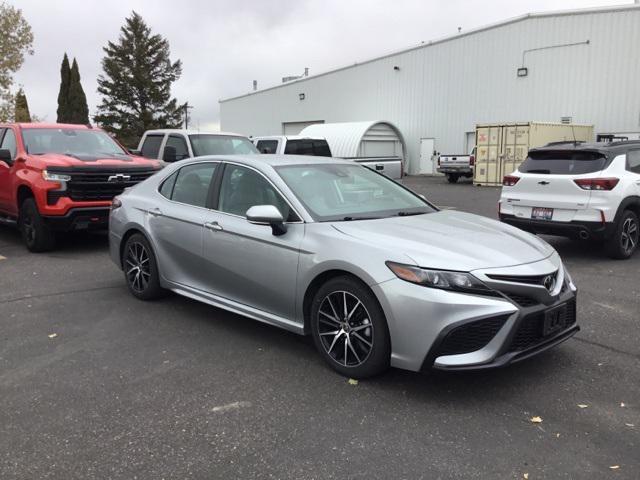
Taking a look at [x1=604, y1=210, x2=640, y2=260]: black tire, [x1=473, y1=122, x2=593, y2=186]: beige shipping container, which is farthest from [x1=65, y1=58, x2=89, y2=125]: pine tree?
[x1=604, y1=210, x2=640, y2=260]: black tire

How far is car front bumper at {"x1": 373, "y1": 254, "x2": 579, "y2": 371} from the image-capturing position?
3.35 m

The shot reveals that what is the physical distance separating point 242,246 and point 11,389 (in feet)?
6.19

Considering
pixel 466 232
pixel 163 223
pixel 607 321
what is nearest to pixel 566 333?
pixel 466 232

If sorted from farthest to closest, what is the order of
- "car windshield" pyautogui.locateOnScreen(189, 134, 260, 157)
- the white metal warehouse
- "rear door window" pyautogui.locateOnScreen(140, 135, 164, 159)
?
the white metal warehouse, "rear door window" pyautogui.locateOnScreen(140, 135, 164, 159), "car windshield" pyautogui.locateOnScreen(189, 134, 260, 157)

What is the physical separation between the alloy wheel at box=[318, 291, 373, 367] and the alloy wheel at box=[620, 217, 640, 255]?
558 cm

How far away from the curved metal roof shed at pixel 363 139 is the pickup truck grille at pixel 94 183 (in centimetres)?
1817

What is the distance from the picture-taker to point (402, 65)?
105 feet

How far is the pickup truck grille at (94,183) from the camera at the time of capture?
26.7 ft

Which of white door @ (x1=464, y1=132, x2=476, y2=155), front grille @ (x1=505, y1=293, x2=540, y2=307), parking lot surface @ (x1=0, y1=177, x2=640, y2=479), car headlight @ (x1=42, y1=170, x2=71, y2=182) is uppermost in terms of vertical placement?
white door @ (x1=464, y1=132, x2=476, y2=155)

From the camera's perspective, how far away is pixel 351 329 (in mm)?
3783

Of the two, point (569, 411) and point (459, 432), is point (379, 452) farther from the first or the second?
point (569, 411)

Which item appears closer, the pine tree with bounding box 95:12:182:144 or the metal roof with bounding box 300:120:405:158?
the metal roof with bounding box 300:120:405:158

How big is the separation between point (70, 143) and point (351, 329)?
7.35 m

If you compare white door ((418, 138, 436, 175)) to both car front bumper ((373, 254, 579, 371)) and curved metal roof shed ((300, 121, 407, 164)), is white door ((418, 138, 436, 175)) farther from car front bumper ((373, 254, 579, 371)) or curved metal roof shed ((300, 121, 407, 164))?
car front bumper ((373, 254, 579, 371))
